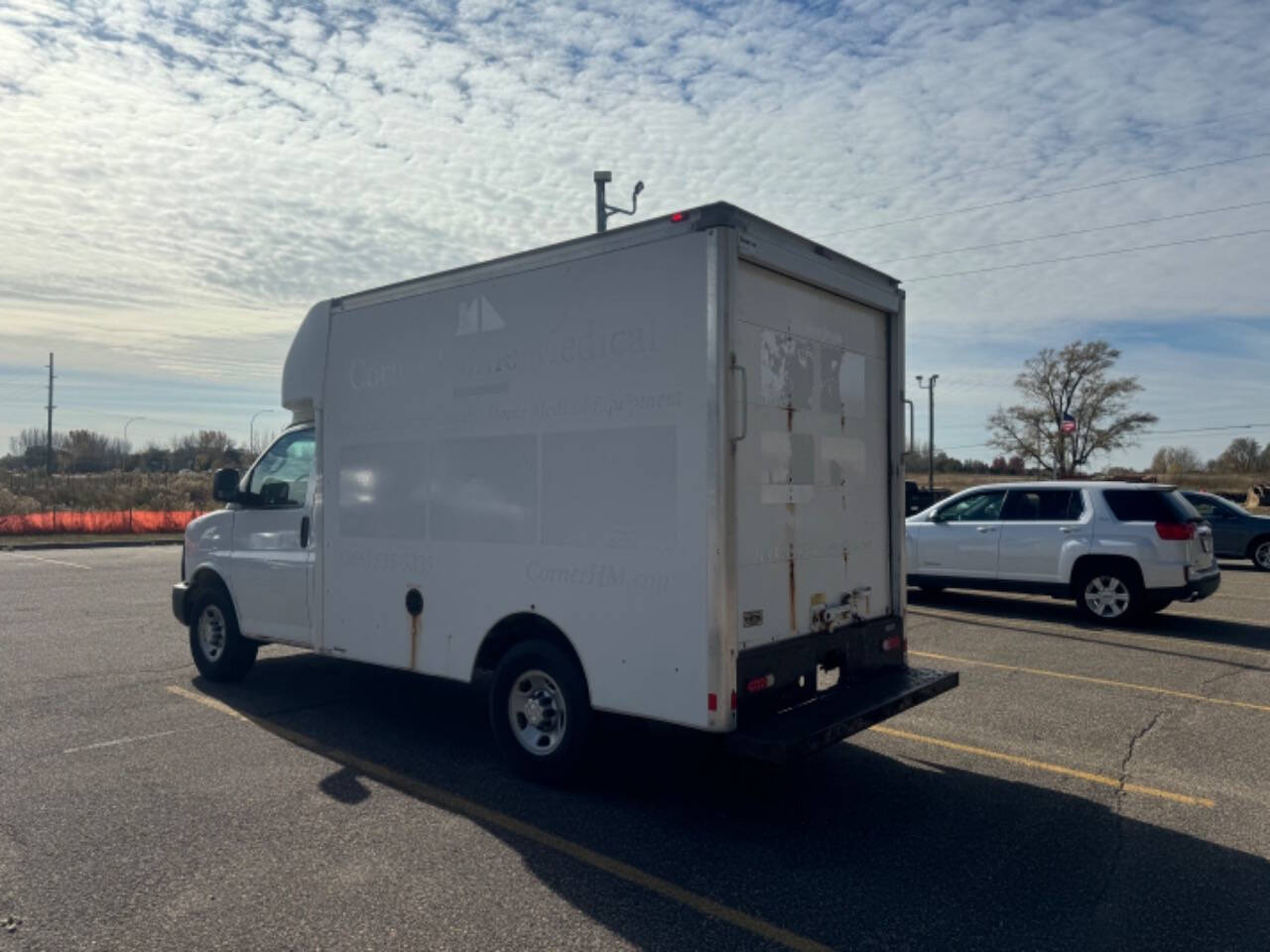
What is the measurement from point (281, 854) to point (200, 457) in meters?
71.0

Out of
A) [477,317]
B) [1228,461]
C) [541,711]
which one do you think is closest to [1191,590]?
[541,711]

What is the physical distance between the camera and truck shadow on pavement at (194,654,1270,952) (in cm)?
392

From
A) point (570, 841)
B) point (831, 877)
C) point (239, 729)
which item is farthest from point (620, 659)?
point (239, 729)

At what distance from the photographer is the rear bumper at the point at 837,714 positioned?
15.5ft

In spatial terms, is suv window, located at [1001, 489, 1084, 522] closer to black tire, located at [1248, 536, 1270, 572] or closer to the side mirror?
black tire, located at [1248, 536, 1270, 572]

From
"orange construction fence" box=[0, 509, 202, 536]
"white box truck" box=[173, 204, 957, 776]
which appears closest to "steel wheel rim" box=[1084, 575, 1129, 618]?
"white box truck" box=[173, 204, 957, 776]

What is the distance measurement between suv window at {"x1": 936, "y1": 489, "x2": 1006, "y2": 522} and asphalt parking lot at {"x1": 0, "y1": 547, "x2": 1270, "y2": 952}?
15.7 ft

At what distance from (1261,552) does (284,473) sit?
18827 mm

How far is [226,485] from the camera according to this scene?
8.03m

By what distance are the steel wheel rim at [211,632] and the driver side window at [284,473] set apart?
1.22m

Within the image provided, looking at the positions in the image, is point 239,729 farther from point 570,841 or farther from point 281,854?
point 570,841

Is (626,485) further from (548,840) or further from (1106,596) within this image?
(1106,596)

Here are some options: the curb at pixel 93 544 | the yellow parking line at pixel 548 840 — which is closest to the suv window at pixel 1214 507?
the yellow parking line at pixel 548 840

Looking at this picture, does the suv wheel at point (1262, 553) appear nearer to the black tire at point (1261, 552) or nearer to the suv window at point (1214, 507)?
the black tire at point (1261, 552)
